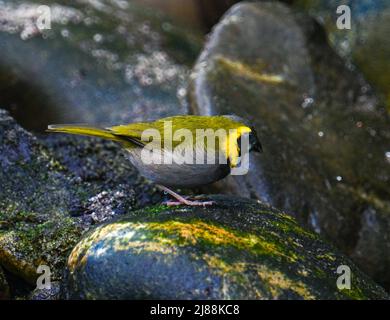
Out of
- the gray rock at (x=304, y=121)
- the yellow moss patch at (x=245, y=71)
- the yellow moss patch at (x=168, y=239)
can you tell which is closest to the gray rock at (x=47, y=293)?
the yellow moss patch at (x=168, y=239)

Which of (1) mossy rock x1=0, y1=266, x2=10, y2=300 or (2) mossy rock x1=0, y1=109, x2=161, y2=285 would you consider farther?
(2) mossy rock x1=0, y1=109, x2=161, y2=285

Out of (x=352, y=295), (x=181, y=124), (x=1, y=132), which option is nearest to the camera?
(x=352, y=295)

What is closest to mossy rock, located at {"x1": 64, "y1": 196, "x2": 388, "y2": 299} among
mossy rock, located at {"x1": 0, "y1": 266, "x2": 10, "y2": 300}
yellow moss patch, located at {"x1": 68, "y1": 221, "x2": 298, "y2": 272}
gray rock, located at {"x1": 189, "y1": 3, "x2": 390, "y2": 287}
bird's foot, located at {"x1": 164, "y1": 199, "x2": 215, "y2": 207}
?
yellow moss patch, located at {"x1": 68, "y1": 221, "x2": 298, "y2": 272}

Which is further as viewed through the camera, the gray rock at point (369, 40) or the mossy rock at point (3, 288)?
the gray rock at point (369, 40)

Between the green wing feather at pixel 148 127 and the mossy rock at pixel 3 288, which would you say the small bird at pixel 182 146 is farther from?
the mossy rock at pixel 3 288

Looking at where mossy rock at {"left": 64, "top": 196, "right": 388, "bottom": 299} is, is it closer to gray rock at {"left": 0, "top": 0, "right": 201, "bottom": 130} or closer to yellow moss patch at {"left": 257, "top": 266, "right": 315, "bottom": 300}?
yellow moss patch at {"left": 257, "top": 266, "right": 315, "bottom": 300}

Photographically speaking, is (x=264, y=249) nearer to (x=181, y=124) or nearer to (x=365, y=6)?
(x=181, y=124)

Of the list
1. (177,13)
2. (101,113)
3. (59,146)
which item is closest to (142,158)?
(59,146)
